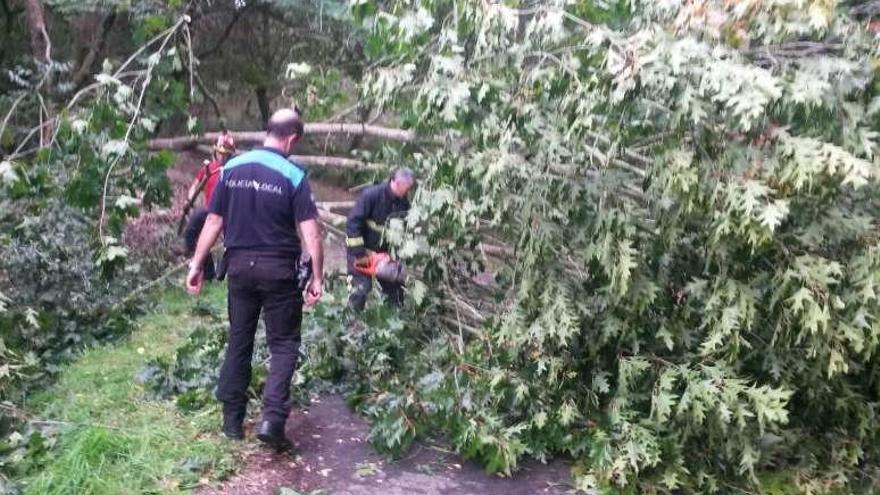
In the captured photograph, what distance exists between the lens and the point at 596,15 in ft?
15.4

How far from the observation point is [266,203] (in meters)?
4.48

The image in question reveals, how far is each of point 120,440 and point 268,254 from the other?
1222mm

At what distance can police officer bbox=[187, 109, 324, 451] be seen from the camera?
4.48 metres

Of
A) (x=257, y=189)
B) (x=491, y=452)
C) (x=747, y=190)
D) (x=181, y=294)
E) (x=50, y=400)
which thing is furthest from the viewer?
(x=181, y=294)

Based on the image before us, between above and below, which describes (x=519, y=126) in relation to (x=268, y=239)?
above

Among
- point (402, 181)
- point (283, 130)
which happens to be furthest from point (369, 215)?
point (283, 130)

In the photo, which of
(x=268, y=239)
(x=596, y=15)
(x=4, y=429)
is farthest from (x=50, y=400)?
(x=596, y=15)

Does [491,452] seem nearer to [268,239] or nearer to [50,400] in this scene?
[268,239]

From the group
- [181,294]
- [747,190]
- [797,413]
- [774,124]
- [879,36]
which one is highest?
[879,36]

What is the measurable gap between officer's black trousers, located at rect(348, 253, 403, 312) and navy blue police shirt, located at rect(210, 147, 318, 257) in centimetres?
174

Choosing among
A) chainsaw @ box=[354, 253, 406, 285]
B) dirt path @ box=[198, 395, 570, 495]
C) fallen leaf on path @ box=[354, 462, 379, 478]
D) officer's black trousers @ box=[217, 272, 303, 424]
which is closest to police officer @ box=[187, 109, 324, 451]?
officer's black trousers @ box=[217, 272, 303, 424]

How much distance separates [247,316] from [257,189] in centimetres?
68

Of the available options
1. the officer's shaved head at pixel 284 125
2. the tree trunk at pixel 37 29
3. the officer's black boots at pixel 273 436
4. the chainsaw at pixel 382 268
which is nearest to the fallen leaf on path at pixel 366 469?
the officer's black boots at pixel 273 436

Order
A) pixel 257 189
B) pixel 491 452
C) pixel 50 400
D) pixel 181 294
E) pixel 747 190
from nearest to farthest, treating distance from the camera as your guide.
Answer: pixel 747 190, pixel 257 189, pixel 491 452, pixel 50 400, pixel 181 294
